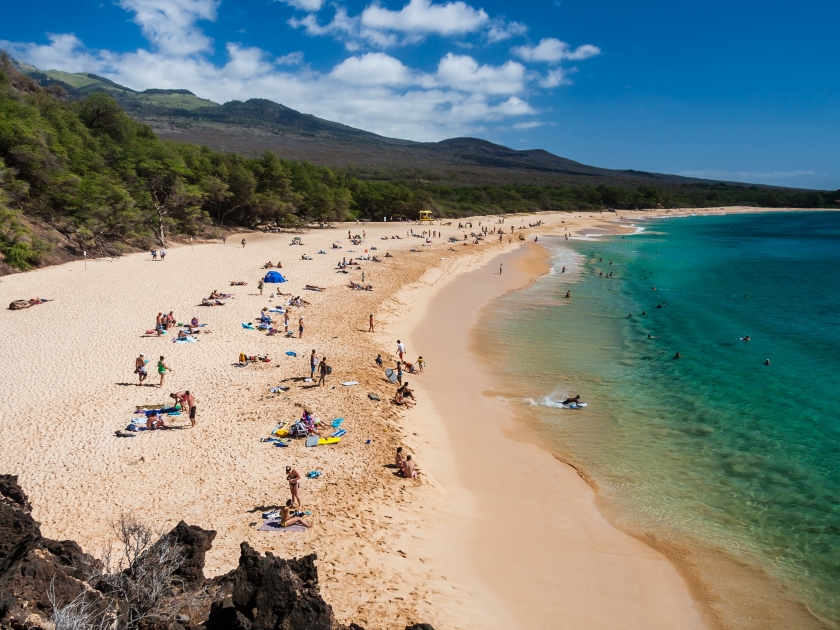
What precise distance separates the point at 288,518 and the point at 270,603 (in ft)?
15.7

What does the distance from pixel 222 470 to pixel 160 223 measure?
3673 centimetres

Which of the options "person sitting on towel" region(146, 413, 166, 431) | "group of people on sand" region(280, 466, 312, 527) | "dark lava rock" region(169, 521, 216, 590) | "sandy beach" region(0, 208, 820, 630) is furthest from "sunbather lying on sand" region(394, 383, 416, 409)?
"dark lava rock" region(169, 521, 216, 590)

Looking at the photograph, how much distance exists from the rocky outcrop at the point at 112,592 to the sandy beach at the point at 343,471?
2756mm

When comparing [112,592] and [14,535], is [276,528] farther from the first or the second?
[14,535]

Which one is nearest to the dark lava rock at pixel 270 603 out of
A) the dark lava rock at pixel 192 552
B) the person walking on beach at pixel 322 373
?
the dark lava rock at pixel 192 552

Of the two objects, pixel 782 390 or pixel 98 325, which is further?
pixel 98 325

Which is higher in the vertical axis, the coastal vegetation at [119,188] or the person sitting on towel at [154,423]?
the coastal vegetation at [119,188]

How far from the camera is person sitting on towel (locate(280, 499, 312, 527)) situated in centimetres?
1001

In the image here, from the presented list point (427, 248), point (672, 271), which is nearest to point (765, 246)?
point (672, 271)

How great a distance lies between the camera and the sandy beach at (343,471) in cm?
920

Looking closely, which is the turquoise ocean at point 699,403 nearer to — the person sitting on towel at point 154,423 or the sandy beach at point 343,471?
the sandy beach at point 343,471

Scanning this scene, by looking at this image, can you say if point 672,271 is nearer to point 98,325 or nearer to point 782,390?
point 782,390

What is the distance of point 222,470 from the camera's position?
12.0m

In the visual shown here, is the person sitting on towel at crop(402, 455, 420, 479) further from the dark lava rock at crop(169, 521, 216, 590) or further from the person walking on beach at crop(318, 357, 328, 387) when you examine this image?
the dark lava rock at crop(169, 521, 216, 590)
